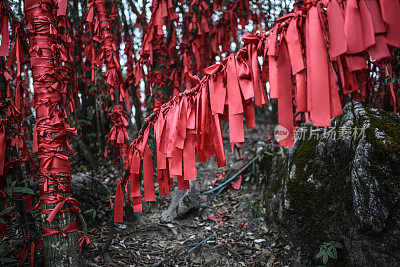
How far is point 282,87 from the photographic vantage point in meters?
0.73

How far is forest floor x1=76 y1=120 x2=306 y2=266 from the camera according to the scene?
216 centimetres

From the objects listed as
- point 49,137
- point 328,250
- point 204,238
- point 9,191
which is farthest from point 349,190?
point 9,191

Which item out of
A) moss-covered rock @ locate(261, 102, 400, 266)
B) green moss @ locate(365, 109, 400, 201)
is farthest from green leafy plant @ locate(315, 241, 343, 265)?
green moss @ locate(365, 109, 400, 201)

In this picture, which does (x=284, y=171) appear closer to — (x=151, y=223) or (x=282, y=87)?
(x=151, y=223)

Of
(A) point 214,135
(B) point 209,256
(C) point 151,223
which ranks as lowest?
(B) point 209,256

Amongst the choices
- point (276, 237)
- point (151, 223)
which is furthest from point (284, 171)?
point (151, 223)

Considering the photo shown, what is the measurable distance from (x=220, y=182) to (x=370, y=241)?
2.35 m

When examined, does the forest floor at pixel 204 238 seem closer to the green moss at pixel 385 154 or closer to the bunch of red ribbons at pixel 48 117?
the bunch of red ribbons at pixel 48 117

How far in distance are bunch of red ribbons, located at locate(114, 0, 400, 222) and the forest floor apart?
55.7 inches

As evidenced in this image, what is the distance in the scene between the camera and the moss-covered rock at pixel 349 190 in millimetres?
1629

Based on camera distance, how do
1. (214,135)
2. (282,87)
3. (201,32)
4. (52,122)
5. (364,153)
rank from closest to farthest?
(282,87)
(214,135)
(52,122)
(364,153)
(201,32)

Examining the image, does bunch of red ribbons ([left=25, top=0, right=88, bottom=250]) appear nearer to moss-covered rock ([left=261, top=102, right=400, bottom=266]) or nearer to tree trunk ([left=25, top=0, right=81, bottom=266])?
tree trunk ([left=25, top=0, right=81, bottom=266])

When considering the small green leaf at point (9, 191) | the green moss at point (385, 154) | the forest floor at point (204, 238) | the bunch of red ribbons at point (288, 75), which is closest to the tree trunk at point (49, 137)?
the small green leaf at point (9, 191)

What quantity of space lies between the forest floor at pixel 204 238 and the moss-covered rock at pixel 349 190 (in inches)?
10.1
